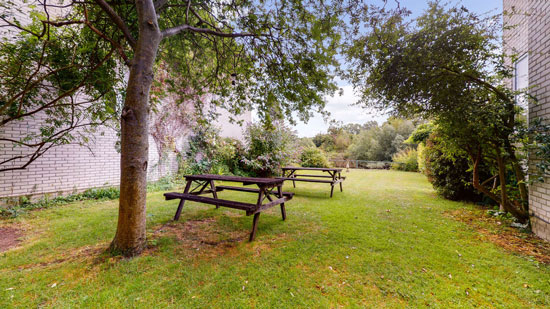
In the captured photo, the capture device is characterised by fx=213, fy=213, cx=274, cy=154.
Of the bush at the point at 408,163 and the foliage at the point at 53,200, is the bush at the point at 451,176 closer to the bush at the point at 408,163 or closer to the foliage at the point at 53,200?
the foliage at the point at 53,200

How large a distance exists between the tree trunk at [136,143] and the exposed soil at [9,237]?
1776 millimetres

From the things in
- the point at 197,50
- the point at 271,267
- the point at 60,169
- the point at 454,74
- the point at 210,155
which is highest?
the point at 197,50

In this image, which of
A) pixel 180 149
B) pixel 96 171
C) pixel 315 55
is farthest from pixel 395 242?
pixel 180 149

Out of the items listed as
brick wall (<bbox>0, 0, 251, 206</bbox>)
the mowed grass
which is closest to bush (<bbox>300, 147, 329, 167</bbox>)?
brick wall (<bbox>0, 0, 251, 206</bbox>)

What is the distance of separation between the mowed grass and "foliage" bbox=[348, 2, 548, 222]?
1704mm

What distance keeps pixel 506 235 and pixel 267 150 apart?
27.5 ft

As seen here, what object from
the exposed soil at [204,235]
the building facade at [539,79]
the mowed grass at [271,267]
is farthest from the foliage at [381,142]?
the exposed soil at [204,235]

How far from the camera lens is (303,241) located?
3.35m

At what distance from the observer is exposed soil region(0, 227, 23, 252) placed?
10.3 feet

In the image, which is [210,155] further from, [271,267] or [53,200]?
[271,267]

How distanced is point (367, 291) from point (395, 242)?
4.88 feet

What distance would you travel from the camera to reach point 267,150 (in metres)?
10.6

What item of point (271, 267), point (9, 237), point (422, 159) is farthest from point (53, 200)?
point (422, 159)

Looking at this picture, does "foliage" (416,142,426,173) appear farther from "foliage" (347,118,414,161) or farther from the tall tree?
"foliage" (347,118,414,161)
